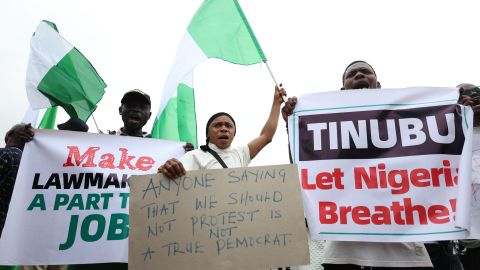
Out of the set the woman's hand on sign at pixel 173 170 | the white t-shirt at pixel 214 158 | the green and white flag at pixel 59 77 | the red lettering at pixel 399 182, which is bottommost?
the red lettering at pixel 399 182

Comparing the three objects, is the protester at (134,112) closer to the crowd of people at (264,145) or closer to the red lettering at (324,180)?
the crowd of people at (264,145)

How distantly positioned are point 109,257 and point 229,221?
115 centimetres

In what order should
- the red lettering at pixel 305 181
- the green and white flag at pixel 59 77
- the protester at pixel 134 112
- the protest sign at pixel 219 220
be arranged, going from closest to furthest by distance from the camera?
1. the protest sign at pixel 219 220
2. the red lettering at pixel 305 181
3. the protester at pixel 134 112
4. the green and white flag at pixel 59 77

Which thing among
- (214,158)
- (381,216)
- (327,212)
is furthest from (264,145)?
(381,216)

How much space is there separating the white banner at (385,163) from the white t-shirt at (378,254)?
0.24ft

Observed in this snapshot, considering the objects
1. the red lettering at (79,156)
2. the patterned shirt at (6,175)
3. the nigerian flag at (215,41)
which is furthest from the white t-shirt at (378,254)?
the patterned shirt at (6,175)

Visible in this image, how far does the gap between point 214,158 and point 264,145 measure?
46 cm

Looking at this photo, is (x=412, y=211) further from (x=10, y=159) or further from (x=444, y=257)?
(x=10, y=159)

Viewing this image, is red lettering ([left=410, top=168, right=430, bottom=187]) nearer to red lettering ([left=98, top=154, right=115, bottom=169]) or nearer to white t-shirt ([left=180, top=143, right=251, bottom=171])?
white t-shirt ([left=180, top=143, right=251, bottom=171])

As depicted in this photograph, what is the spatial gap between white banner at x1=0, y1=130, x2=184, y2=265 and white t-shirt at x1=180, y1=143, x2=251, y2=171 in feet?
1.76

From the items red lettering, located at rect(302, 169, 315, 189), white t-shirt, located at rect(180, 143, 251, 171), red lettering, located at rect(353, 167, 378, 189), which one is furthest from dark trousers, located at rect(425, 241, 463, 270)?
white t-shirt, located at rect(180, 143, 251, 171)

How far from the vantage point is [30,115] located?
15.4 ft

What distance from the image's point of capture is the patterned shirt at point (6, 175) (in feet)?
9.63

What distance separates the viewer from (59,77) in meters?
3.92
